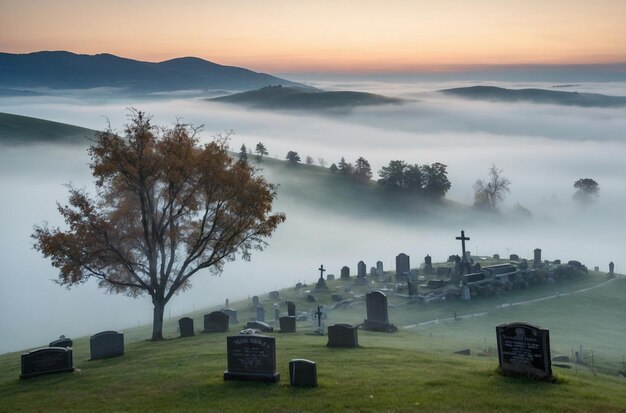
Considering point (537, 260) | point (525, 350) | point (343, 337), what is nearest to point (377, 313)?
point (343, 337)

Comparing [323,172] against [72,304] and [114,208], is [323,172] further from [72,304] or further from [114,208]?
[114,208]

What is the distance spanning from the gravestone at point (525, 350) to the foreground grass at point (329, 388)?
1.23 ft

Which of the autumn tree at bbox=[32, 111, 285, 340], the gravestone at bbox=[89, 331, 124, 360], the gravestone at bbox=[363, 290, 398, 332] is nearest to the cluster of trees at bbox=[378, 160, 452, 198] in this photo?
the gravestone at bbox=[363, 290, 398, 332]

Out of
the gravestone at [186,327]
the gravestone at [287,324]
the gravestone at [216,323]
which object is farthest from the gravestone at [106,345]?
the gravestone at [287,324]

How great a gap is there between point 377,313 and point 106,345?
12.3m

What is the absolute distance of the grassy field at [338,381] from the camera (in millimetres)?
Answer: 15312

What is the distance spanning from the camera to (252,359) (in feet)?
58.1

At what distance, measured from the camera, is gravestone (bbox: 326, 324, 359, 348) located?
22825 mm

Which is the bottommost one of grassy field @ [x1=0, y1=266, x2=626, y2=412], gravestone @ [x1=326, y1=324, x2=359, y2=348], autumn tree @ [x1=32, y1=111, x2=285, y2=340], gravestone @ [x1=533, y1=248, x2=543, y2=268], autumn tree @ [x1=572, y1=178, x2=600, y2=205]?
grassy field @ [x1=0, y1=266, x2=626, y2=412]

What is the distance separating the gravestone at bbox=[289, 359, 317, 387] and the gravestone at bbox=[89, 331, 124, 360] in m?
10.1

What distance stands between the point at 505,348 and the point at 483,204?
331ft

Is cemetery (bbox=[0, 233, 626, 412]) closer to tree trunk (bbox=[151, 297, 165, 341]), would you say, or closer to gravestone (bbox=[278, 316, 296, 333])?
gravestone (bbox=[278, 316, 296, 333])

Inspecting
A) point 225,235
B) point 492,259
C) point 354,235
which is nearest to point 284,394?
point 225,235

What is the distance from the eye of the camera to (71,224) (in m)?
28.3
